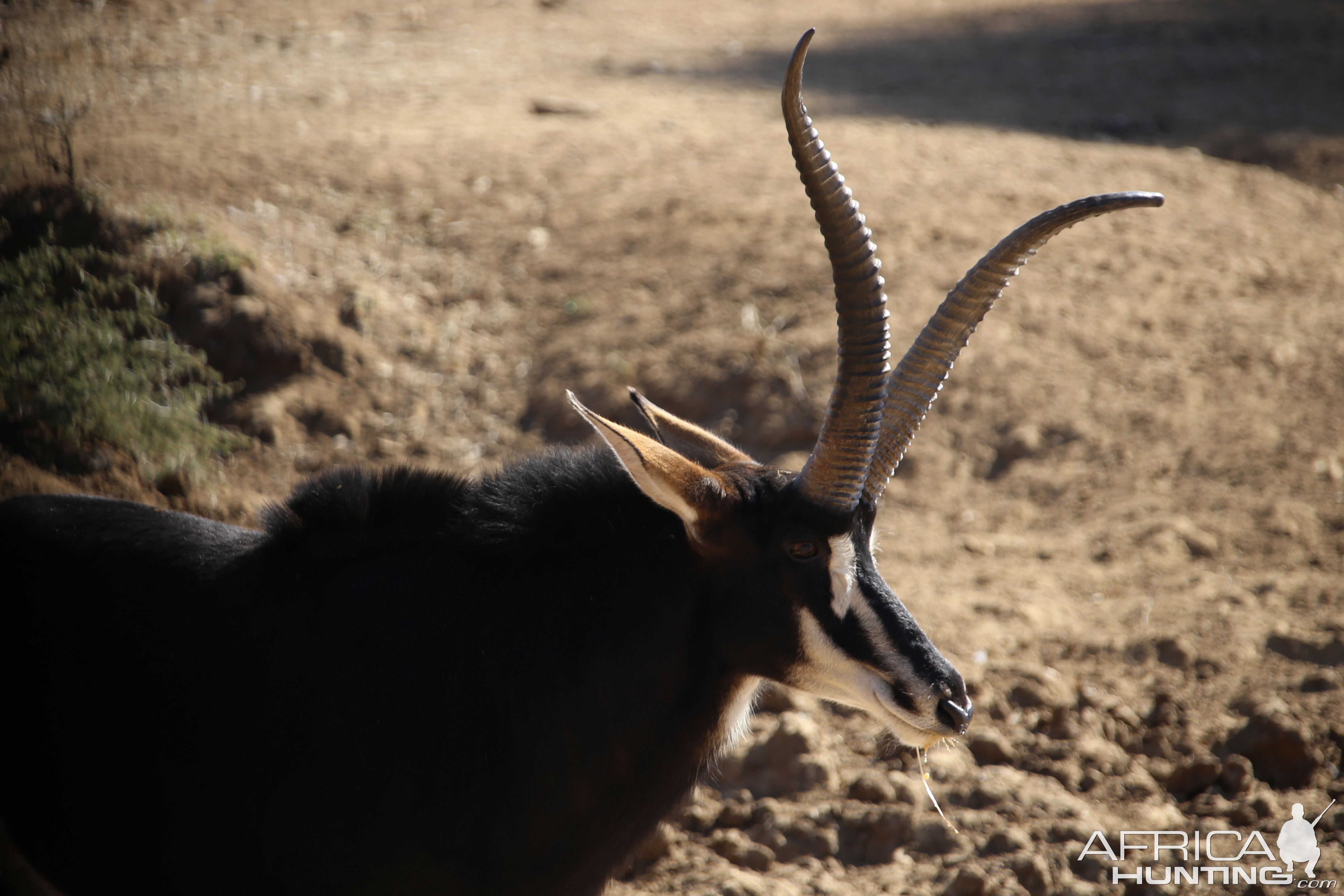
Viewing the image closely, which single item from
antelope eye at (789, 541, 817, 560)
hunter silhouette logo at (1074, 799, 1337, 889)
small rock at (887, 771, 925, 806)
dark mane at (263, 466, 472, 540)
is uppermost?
antelope eye at (789, 541, 817, 560)

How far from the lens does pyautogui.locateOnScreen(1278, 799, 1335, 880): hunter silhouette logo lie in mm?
4461

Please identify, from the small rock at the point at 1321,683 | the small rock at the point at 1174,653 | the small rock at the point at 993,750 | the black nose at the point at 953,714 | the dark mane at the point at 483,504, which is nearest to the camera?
the black nose at the point at 953,714

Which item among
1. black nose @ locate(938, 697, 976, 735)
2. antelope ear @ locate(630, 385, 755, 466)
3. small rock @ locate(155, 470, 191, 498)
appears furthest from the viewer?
small rock @ locate(155, 470, 191, 498)

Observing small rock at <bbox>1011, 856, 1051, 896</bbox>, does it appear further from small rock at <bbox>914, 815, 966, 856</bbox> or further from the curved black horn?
the curved black horn

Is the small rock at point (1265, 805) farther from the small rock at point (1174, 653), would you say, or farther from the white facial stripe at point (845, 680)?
the white facial stripe at point (845, 680)

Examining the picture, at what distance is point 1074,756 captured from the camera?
5.06m

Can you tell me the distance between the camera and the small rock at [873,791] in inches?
191

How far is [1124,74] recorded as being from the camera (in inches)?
577

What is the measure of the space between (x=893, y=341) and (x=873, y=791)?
4139mm

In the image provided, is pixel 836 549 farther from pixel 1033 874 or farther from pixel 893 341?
pixel 893 341

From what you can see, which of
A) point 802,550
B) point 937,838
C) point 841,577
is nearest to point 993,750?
point 937,838

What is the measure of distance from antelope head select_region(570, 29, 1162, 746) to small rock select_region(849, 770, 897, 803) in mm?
1591

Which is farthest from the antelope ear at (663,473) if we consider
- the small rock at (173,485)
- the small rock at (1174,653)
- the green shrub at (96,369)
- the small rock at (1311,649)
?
the small rock at (1311,649)

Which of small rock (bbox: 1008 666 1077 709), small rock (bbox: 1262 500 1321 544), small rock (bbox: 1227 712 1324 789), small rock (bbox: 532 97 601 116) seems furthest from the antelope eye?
small rock (bbox: 532 97 601 116)
